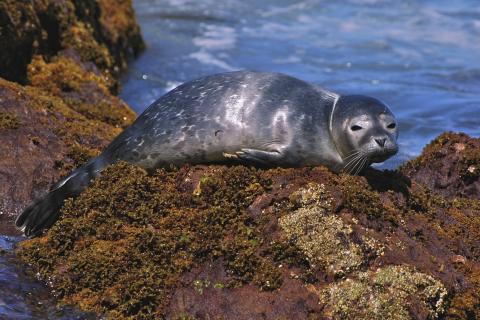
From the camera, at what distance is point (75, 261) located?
4.77 meters

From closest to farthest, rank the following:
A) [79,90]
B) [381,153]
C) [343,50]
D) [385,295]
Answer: [385,295] < [381,153] < [79,90] < [343,50]

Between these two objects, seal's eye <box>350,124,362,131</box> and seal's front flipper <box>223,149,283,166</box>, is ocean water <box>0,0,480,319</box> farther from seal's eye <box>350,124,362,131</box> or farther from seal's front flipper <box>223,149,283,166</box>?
seal's front flipper <box>223,149,283,166</box>

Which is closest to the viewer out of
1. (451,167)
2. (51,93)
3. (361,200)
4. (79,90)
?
(361,200)

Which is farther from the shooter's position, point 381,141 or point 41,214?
point 41,214

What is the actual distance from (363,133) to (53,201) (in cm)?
210

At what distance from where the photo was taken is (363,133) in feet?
17.5

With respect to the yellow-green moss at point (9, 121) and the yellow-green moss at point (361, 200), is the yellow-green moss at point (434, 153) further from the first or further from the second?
the yellow-green moss at point (9, 121)

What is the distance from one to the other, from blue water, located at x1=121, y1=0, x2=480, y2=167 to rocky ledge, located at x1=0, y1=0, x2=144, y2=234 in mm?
1165

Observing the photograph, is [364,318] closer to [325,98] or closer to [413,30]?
[325,98]

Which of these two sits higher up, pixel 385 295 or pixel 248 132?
pixel 248 132

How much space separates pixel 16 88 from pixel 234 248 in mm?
3002

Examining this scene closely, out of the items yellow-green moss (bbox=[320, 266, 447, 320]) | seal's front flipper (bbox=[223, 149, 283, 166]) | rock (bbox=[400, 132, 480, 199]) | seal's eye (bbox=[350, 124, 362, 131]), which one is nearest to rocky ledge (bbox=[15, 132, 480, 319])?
yellow-green moss (bbox=[320, 266, 447, 320])

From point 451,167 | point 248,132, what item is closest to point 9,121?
point 248,132

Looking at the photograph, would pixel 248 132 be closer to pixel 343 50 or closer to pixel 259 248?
pixel 259 248
